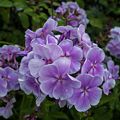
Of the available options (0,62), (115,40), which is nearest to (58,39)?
(0,62)

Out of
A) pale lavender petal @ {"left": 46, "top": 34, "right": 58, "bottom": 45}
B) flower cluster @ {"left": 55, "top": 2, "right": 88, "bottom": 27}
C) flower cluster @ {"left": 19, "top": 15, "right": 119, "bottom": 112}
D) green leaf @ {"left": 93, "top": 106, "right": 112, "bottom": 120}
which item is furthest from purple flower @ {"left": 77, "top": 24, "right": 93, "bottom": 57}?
flower cluster @ {"left": 55, "top": 2, "right": 88, "bottom": 27}

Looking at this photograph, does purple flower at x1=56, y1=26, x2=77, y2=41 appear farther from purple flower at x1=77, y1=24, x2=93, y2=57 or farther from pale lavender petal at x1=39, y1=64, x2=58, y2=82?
pale lavender petal at x1=39, y1=64, x2=58, y2=82

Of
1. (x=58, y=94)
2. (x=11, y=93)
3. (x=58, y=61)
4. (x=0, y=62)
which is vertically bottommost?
(x=11, y=93)

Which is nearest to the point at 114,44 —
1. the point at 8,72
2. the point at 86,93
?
the point at 8,72

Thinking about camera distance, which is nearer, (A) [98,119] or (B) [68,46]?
(B) [68,46]

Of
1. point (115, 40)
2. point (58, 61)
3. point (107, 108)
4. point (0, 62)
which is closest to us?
point (58, 61)

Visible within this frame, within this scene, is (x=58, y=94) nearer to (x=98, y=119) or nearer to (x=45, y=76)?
(x=45, y=76)

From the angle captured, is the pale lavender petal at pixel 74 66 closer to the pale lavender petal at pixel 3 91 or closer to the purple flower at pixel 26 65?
the purple flower at pixel 26 65

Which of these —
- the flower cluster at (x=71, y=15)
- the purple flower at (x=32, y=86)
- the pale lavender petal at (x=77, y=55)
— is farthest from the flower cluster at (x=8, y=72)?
the flower cluster at (x=71, y=15)
